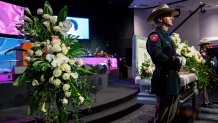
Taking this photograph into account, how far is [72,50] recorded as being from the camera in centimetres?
217

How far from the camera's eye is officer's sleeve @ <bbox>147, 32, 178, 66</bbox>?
2.63 metres

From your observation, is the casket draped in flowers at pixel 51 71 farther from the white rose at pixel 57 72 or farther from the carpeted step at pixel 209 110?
the carpeted step at pixel 209 110

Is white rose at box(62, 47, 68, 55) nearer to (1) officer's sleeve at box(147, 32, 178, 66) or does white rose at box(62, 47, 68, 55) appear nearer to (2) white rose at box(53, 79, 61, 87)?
(2) white rose at box(53, 79, 61, 87)

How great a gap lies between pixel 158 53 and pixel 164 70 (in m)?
0.24

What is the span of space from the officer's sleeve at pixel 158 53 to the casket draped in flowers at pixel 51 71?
0.87m

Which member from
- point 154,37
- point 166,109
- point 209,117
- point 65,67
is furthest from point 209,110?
point 65,67

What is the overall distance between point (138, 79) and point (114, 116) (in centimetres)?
130

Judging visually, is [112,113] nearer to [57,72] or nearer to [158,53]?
[158,53]

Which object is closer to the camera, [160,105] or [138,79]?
[160,105]

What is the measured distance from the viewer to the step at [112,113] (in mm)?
4172

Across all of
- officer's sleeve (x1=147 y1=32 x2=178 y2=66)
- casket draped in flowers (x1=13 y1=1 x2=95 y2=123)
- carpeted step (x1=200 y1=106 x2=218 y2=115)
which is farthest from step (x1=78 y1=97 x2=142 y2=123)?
casket draped in flowers (x1=13 y1=1 x2=95 y2=123)

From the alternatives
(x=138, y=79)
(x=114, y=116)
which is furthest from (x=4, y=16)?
(x=138, y=79)

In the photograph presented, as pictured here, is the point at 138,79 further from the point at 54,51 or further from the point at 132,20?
the point at 132,20

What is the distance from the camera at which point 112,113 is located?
4.67 m
